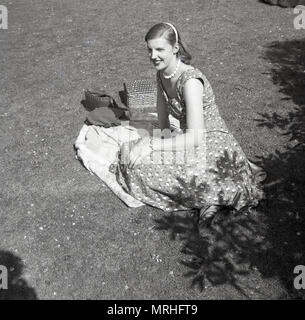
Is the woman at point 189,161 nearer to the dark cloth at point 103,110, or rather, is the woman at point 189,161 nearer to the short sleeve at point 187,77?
the short sleeve at point 187,77

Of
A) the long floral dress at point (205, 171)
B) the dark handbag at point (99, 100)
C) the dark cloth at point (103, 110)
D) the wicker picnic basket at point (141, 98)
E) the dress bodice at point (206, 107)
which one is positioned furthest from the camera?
the dark handbag at point (99, 100)

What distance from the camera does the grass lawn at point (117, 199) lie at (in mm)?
4773

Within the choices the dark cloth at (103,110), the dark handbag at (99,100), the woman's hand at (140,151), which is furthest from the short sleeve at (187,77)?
the dark handbag at (99,100)

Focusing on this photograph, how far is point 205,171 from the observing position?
5172mm

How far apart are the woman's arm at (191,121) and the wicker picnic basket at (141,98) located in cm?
257

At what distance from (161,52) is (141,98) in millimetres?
2893

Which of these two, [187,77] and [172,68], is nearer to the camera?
[187,77]

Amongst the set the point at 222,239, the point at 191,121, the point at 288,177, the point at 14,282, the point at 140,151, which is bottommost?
the point at 14,282

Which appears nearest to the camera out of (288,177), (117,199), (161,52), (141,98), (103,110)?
(161,52)

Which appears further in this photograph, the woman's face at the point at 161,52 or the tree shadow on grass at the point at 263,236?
the tree shadow on grass at the point at 263,236

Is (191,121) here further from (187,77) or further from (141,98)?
(141,98)

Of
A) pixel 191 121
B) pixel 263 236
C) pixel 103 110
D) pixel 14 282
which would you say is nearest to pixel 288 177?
pixel 263 236
